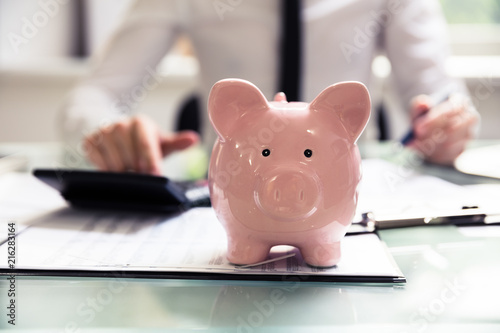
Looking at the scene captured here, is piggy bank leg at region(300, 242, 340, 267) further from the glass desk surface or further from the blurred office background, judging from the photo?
the blurred office background

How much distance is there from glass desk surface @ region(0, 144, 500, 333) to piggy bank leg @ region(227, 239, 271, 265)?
0.08 feet

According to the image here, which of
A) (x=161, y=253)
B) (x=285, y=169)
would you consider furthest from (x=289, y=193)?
(x=161, y=253)

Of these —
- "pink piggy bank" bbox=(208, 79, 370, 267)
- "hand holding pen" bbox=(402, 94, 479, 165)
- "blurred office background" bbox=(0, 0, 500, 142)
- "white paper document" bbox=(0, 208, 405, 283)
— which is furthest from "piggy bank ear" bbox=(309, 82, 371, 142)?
"blurred office background" bbox=(0, 0, 500, 142)

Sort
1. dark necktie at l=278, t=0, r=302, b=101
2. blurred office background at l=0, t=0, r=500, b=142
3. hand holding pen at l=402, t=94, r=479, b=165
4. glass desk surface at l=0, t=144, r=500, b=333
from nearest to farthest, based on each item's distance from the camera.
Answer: glass desk surface at l=0, t=144, r=500, b=333 < hand holding pen at l=402, t=94, r=479, b=165 < dark necktie at l=278, t=0, r=302, b=101 < blurred office background at l=0, t=0, r=500, b=142

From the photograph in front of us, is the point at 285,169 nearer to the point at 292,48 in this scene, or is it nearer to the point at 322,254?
the point at 322,254

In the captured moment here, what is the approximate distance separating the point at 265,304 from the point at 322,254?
0.23 ft

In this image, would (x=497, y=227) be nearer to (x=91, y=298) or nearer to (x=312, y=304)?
(x=312, y=304)

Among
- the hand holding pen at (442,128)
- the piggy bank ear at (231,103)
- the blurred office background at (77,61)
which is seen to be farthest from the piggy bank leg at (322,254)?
the blurred office background at (77,61)

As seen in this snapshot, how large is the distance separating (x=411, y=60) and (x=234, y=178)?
84cm

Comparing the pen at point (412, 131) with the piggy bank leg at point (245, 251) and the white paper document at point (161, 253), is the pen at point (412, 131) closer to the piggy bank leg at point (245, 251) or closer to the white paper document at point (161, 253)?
the white paper document at point (161, 253)

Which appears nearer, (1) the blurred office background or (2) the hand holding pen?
(2) the hand holding pen

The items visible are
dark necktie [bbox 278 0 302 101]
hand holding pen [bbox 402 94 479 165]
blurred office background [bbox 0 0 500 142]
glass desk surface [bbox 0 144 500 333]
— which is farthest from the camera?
blurred office background [bbox 0 0 500 142]

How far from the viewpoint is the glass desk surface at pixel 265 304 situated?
0.30 m

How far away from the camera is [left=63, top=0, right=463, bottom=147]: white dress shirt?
105 cm
